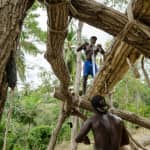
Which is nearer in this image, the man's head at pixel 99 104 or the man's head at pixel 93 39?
the man's head at pixel 99 104

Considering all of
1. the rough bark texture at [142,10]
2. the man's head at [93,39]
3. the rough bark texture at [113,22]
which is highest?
the man's head at [93,39]

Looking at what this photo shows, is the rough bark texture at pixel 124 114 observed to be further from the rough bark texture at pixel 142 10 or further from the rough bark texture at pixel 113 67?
the rough bark texture at pixel 142 10

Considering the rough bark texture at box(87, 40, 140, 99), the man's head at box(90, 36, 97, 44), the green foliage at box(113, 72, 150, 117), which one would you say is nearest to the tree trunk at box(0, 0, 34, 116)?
the rough bark texture at box(87, 40, 140, 99)

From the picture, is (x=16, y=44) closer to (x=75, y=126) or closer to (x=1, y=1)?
(x=1, y=1)

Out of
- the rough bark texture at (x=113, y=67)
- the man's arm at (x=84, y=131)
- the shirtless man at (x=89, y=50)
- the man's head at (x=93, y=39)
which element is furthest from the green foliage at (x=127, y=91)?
the man's arm at (x=84, y=131)

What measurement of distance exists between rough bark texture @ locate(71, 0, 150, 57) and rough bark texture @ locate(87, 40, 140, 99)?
59 cm

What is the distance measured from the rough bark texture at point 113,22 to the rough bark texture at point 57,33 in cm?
13

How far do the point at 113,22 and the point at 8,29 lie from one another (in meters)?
0.85

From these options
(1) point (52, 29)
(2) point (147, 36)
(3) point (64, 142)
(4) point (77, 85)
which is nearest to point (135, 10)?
(2) point (147, 36)

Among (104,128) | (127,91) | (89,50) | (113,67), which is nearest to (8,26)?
(104,128)

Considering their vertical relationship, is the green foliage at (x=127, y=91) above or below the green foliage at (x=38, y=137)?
above

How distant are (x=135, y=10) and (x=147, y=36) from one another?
0.70 feet

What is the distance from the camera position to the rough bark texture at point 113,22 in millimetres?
2336

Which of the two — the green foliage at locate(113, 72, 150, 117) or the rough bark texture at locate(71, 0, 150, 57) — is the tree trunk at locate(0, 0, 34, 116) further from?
the green foliage at locate(113, 72, 150, 117)
